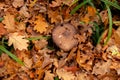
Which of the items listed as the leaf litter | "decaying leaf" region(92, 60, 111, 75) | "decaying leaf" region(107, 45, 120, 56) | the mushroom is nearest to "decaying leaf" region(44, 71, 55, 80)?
the leaf litter

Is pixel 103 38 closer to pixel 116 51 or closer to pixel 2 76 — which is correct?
pixel 116 51

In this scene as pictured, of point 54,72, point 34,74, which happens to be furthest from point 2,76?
point 54,72

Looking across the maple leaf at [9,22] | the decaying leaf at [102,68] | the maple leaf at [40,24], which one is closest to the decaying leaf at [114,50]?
the decaying leaf at [102,68]

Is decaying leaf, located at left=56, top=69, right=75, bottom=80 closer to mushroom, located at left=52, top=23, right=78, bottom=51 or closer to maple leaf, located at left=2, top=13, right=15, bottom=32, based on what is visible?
mushroom, located at left=52, top=23, right=78, bottom=51

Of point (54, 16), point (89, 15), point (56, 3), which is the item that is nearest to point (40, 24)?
point (54, 16)

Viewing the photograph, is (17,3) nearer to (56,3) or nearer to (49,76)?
(56,3)
